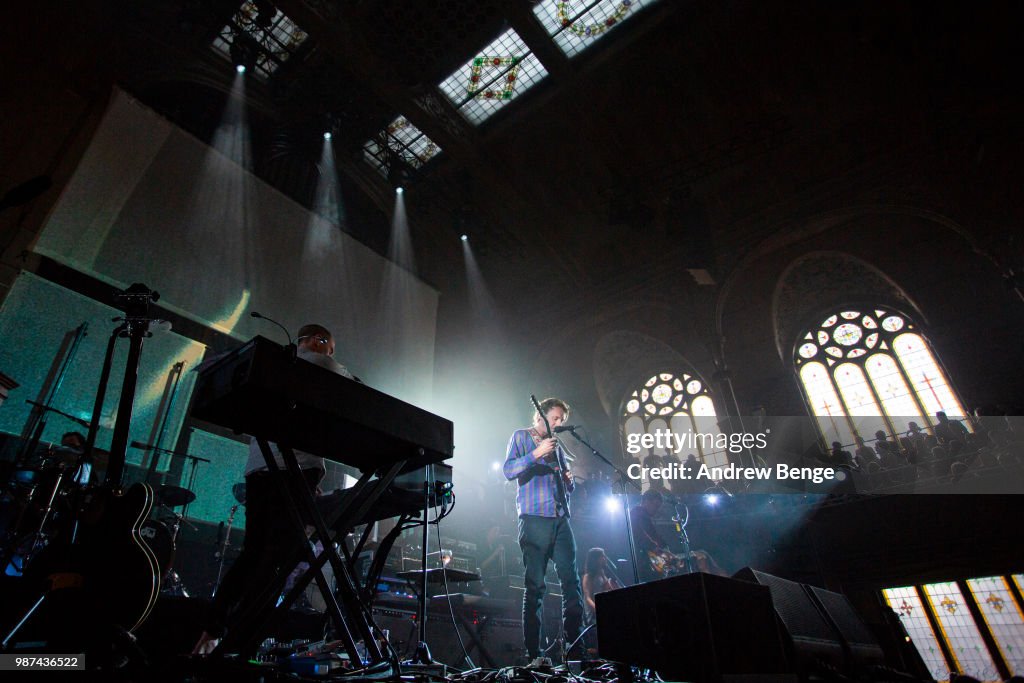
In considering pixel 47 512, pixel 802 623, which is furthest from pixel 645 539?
pixel 47 512

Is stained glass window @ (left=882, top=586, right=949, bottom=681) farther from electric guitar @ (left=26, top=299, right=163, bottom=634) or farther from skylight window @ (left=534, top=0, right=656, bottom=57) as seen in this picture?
skylight window @ (left=534, top=0, right=656, bottom=57)

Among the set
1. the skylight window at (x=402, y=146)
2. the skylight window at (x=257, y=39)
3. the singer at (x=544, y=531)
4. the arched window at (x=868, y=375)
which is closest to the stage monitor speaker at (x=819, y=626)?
the singer at (x=544, y=531)

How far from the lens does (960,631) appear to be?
250 inches

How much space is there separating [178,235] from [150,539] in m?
4.58

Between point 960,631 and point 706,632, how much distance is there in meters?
6.91

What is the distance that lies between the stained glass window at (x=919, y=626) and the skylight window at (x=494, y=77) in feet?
28.4

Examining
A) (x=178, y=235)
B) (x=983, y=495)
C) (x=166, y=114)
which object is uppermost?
(x=166, y=114)

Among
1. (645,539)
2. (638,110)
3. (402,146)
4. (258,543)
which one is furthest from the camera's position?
(402,146)

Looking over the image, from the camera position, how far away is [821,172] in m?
8.72

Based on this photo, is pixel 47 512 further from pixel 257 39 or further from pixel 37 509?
pixel 257 39

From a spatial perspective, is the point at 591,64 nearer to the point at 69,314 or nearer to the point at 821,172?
the point at 821,172

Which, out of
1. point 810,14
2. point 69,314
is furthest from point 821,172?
point 69,314

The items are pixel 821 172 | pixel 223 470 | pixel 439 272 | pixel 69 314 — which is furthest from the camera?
pixel 439 272

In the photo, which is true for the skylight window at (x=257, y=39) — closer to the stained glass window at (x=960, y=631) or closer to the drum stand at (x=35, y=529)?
the drum stand at (x=35, y=529)
